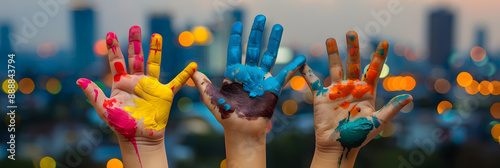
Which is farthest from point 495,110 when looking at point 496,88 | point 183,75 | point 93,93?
point 93,93

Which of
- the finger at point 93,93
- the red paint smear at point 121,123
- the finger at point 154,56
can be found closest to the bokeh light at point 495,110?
the finger at point 154,56

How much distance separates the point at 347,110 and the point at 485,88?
232 centimetres

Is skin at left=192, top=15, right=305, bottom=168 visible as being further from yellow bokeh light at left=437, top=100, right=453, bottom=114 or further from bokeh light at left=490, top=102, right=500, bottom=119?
bokeh light at left=490, top=102, right=500, bottom=119

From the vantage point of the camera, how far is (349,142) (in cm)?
172

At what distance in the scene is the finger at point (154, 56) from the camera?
5.71ft

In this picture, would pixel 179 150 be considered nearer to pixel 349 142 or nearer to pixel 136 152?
pixel 136 152

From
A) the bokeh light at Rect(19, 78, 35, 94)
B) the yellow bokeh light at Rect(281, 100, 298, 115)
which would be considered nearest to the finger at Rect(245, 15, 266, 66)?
the yellow bokeh light at Rect(281, 100, 298, 115)

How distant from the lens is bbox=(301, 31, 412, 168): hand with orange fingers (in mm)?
1724

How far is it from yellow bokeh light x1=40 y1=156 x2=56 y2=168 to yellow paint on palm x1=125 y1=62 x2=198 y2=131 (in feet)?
6.00

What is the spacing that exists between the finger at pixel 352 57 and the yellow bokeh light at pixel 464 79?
2036 millimetres

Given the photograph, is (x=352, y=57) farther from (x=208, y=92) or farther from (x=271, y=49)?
(x=208, y=92)

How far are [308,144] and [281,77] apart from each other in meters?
1.65

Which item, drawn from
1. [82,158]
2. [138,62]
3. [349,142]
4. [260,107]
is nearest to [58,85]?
[82,158]

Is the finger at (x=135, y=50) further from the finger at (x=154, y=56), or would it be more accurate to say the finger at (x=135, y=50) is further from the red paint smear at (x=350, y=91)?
the red paint smear at (x=350, y=91)
